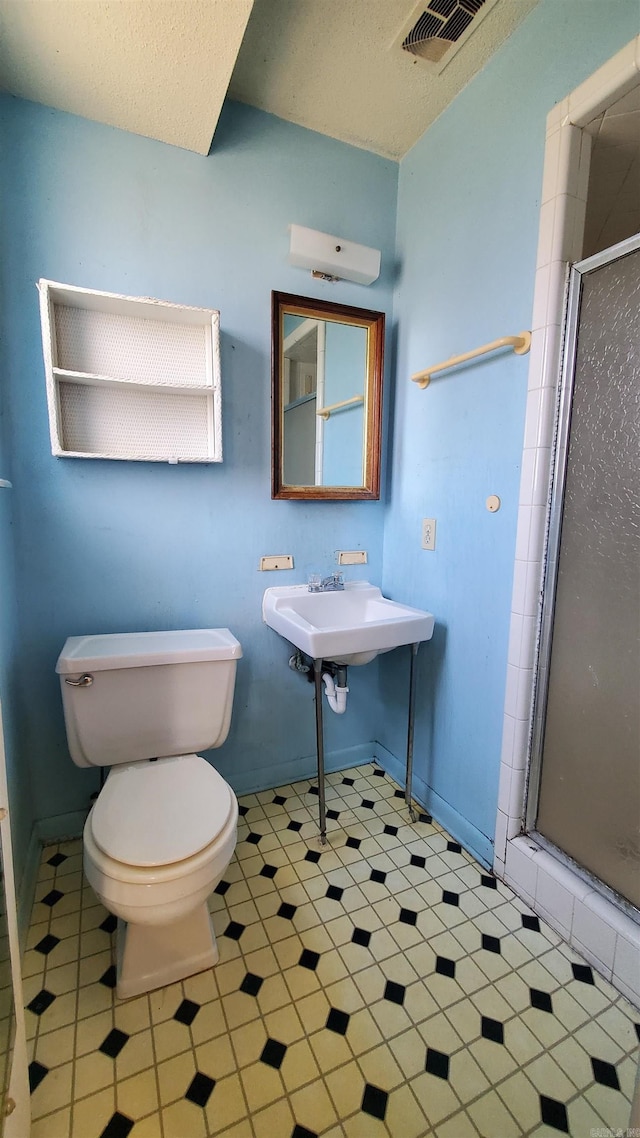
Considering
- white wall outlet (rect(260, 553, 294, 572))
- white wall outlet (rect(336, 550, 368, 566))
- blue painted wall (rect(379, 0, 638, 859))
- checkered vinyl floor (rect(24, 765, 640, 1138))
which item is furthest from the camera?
white wall outlet (rect(336, 550, 368, 566))

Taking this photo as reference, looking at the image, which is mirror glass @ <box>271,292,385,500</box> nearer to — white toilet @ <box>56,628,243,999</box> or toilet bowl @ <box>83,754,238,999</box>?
white toilet @ <box>56,628,243,999</box>

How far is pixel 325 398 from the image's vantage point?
182 cm

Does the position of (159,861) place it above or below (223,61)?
below

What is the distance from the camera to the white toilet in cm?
103

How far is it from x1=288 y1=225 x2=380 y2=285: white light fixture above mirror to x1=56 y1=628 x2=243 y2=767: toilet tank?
1371 mm

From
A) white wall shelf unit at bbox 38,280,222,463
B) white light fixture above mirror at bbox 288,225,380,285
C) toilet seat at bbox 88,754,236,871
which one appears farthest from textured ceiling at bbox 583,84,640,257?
toilet seat at bbox 88,754,236,871

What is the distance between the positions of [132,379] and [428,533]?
115cm

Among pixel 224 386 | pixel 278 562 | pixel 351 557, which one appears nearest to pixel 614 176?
pixel 224 386

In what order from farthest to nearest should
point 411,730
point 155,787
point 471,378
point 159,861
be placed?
point 411,730
point 471,378
point 155,787
point 159,861

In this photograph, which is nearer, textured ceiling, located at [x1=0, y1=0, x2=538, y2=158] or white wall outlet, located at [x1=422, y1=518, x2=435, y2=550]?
textured ceiling, located at [x1=0, y1=0, x2=538, y2=158]

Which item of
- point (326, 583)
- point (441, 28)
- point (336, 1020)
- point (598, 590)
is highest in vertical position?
point (441, 28)

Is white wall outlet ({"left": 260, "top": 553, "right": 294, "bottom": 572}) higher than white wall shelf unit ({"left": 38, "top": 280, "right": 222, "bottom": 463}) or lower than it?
lower

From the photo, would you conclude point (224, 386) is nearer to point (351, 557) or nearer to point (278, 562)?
point (278, 562)

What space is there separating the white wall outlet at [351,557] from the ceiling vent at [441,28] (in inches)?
62.3
